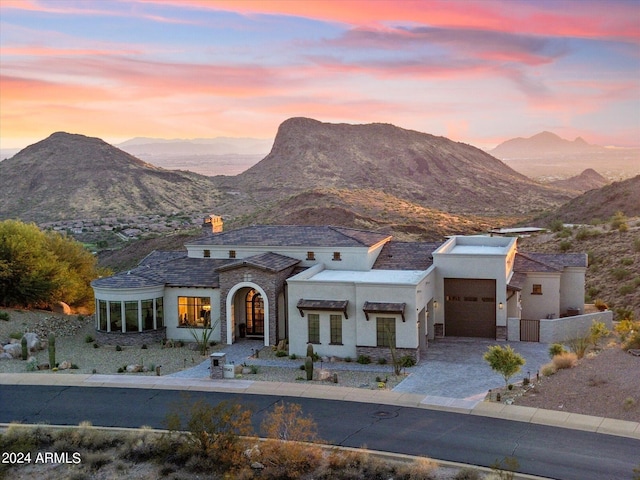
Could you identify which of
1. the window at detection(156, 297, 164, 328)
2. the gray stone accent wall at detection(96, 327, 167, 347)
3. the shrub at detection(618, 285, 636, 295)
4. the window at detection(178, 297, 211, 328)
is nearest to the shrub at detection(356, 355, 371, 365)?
the window at detection(178, 297, 211, 328)

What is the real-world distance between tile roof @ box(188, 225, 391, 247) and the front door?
349 centimetres

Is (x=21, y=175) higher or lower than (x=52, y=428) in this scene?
higher

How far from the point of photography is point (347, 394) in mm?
25641

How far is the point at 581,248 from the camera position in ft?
186

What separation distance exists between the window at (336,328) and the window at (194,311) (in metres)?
7.14

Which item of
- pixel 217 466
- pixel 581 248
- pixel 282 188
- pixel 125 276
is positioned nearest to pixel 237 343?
pixel 125 276

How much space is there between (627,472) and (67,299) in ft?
118

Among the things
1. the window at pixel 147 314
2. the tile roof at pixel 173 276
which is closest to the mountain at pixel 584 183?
the tile roof at pixel 173 276

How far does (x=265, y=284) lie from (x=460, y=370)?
1017cm

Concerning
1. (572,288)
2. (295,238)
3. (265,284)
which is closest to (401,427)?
(265,284)

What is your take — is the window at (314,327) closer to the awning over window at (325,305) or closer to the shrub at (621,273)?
the awning over window at (325,305)

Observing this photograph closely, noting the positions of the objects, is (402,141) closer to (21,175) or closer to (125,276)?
(21,175)

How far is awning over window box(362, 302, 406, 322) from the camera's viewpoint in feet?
98.3

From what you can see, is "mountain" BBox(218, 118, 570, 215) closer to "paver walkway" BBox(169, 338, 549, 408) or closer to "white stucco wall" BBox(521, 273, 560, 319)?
"white stucco wall" BBox(521, 273, 560, 319)
